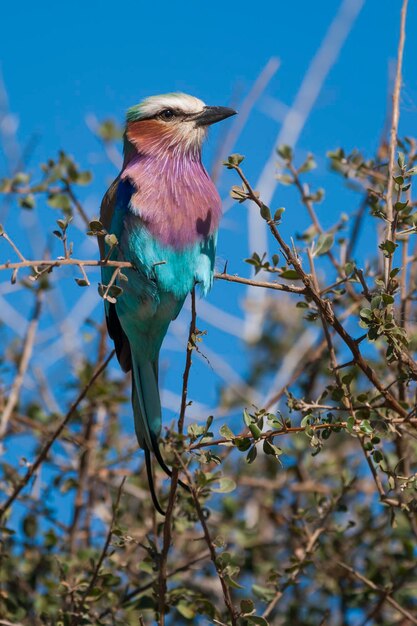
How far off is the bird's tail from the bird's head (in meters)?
0.85

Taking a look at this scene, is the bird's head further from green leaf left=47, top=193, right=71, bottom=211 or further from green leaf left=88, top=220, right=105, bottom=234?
green leaf left=88, top=220, right=105, bottom=234

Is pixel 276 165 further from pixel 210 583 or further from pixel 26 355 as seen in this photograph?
pixel 210 583

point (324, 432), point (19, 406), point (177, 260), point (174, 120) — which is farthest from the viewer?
point (19, 406)

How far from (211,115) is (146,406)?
45.9 inches

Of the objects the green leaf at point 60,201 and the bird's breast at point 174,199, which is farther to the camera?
the green leaf at point 60,201

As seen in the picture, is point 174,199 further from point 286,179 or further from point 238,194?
point 238,194

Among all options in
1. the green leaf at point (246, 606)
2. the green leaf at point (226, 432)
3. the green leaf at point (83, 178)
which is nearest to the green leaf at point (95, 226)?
the green leaf at point (226, 432)

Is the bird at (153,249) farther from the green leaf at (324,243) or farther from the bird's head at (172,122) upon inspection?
the green leaf at (324,243)

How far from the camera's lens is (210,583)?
3570mm

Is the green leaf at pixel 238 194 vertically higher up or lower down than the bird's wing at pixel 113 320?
lower down

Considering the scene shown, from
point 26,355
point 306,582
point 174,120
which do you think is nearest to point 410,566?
point 306,582

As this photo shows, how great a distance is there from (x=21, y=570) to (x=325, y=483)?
1300 mm

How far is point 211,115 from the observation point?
3.38 metres

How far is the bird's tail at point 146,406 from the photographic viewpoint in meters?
2.78
